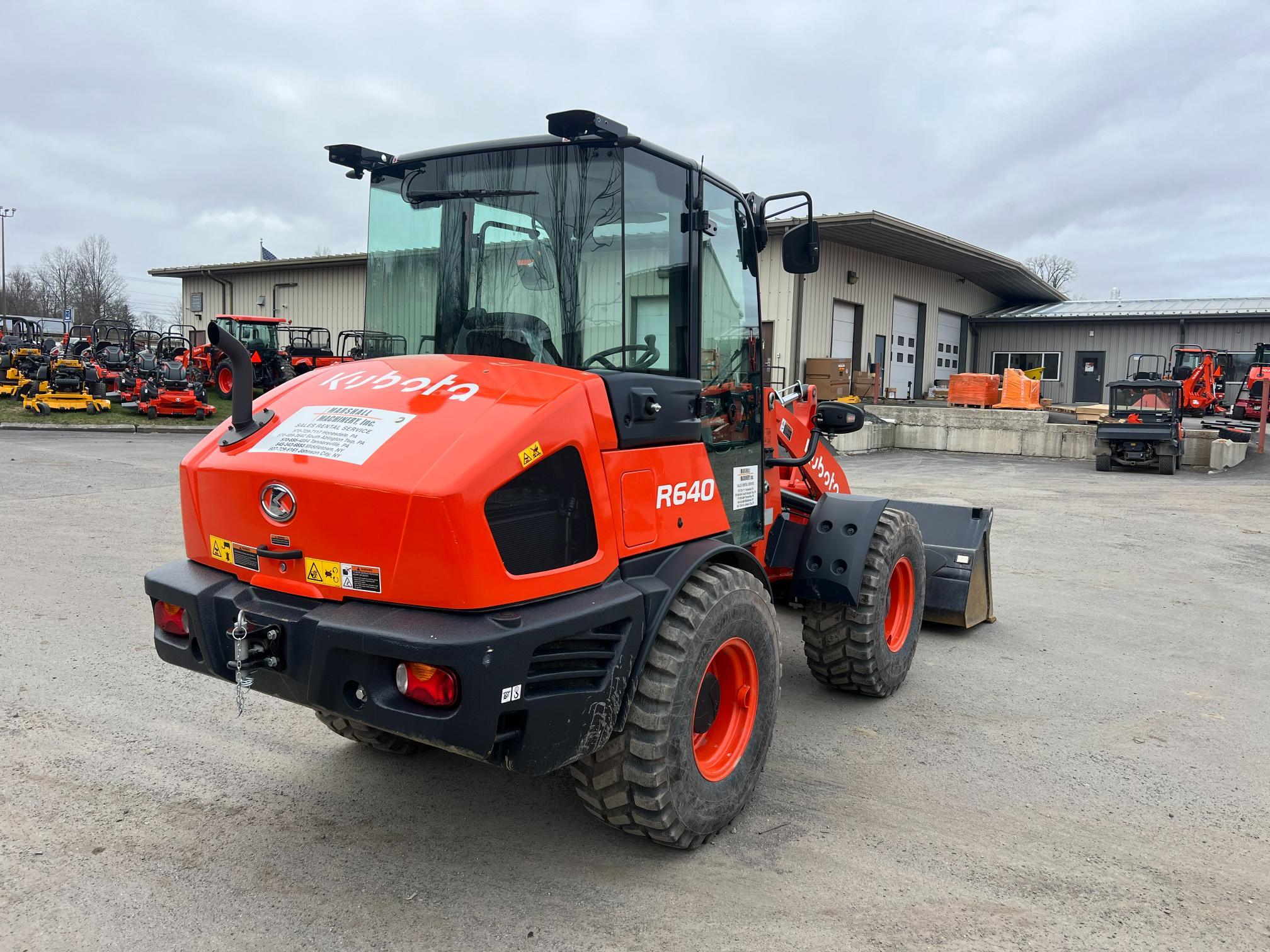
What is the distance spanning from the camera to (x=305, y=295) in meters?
33.0

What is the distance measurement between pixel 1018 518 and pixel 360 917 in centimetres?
1054

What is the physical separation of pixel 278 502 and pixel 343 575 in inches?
12.9

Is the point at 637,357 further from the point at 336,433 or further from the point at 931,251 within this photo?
the point at 931,251

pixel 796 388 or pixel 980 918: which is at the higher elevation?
pixel 796 388

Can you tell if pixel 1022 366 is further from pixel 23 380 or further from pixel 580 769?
pixel 580 769

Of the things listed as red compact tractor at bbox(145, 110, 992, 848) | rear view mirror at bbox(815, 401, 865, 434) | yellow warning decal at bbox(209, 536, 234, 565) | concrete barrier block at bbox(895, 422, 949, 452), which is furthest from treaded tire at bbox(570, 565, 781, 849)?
concrete barrier block at bbox(895, 422, 949, 452)

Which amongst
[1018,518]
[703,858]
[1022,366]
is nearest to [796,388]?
[703,858]

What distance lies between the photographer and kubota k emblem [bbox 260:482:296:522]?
274 centimetres

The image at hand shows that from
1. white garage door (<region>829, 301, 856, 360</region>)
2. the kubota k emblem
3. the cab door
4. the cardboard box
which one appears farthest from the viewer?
white garage door (<region>829, 301, 856, 360</region>)

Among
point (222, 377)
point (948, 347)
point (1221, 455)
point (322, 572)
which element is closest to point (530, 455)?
point (322, 572)

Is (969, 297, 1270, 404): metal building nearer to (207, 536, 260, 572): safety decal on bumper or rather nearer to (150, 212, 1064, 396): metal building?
(150, 212, 1064, 396): metal building

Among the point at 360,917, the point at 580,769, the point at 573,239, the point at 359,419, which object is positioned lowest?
the point at 360,917

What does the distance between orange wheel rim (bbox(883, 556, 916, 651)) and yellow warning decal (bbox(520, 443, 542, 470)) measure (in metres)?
2.96

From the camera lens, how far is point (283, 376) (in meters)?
23.2
